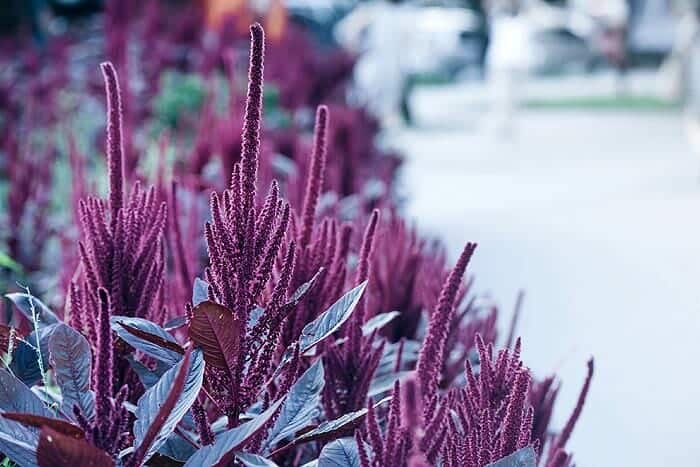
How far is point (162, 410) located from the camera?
69 cm

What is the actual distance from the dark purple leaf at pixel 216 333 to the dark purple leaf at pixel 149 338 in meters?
0.05

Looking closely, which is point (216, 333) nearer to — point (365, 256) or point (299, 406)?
point (299, 406)

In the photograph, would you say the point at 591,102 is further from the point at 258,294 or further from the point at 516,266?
the point at 258,294

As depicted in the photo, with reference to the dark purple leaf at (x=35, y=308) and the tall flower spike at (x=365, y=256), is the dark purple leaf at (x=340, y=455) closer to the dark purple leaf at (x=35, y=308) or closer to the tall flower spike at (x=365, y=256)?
the tall flower spike at (x=365, y=256)

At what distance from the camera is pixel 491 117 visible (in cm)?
1198

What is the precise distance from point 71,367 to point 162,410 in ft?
0.59

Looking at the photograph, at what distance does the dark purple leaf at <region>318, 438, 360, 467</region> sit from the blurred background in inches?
22.8

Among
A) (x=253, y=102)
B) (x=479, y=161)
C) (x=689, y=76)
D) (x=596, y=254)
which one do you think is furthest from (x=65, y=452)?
(x=689, y=76)

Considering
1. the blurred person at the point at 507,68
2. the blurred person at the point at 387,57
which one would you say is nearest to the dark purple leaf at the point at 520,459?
the blurred person at the point at 387,57

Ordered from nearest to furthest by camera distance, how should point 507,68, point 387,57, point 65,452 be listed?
point 65,452, point 387,57, point 507,68

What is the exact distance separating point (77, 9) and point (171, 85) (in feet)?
10.4

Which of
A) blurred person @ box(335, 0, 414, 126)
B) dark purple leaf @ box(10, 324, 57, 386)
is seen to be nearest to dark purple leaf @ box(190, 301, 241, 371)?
dark purple leaf @ box(10, 324, 57, 386)

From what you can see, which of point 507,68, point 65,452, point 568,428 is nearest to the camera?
point 65,452

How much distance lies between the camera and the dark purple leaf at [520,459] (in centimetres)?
73
